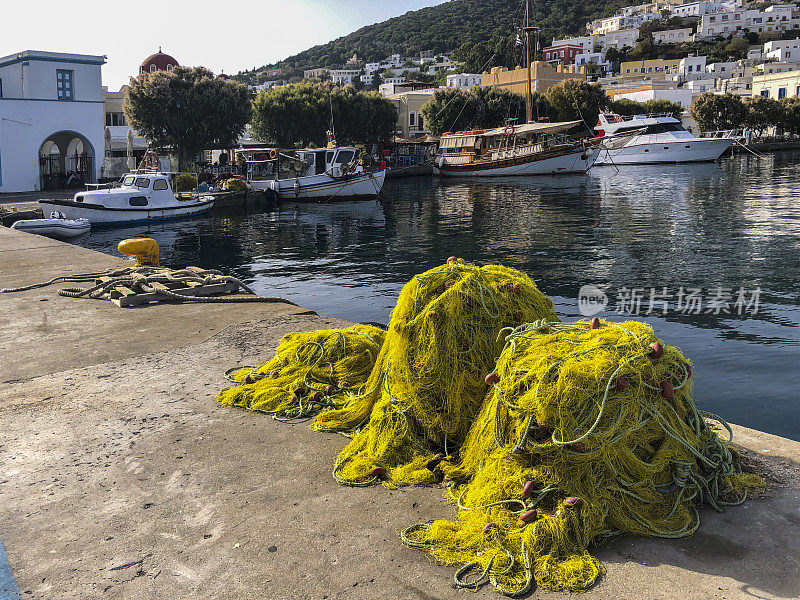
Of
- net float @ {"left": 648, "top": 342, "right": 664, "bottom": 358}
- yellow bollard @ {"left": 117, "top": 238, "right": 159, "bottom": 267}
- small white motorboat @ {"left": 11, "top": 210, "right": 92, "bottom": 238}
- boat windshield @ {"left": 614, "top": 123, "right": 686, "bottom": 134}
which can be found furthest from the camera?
boat windshield @ {"left": 614, "top": 123, "right": 686, "bottom": 134}

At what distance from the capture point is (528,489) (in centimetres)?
366

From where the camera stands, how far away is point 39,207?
94.1 feet

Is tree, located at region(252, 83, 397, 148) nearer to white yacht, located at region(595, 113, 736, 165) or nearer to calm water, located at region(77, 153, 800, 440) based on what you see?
calm water, located at region(77, 153, 800, 440)

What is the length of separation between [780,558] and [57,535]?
3.71 meters

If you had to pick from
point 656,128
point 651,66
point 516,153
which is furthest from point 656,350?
point 651,66

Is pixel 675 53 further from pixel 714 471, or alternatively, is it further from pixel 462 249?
pixel 714 471

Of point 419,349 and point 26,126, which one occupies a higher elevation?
point 26,126

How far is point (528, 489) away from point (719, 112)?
88162 mm

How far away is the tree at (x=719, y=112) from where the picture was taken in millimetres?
80062

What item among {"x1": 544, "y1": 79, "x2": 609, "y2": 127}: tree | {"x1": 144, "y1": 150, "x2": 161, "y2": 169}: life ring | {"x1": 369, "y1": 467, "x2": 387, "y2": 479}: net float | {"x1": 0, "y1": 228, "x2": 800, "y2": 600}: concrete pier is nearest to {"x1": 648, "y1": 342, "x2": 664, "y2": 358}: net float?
{"x1": 0, "y1": 228, "x2": 800, "y2": 600}: concrete pier

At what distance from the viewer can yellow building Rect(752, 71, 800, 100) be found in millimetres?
87250

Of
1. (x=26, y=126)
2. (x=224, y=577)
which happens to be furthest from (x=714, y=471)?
(x=26, y=126)

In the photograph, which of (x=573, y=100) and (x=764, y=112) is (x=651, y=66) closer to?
(x=764, y=112)

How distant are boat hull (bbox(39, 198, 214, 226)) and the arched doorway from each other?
1087 centimetres
